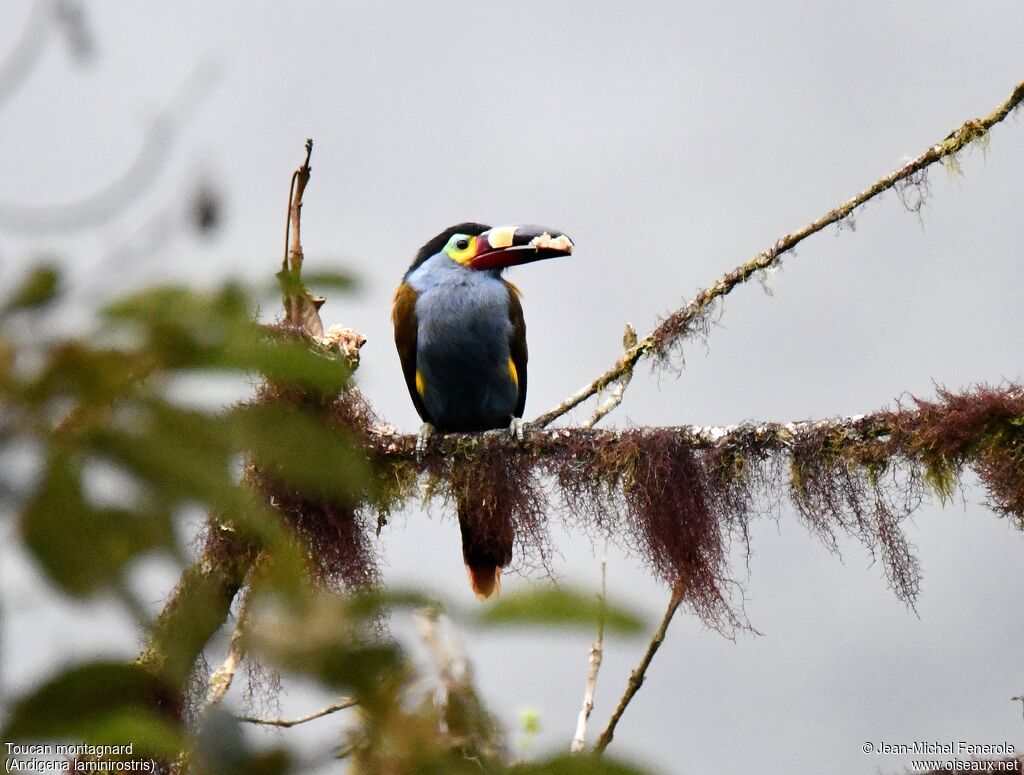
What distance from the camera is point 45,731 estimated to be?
71cm

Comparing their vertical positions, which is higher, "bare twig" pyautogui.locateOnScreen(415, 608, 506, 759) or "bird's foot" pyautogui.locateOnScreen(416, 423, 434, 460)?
"bird's foot" pyautogui.locateOnScreen(416, 423, 434, 460)

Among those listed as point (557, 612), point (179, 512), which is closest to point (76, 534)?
point (179, 512)

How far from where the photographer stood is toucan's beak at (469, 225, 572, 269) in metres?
4.63

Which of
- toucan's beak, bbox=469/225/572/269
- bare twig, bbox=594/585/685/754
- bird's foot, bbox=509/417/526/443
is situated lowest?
bare twig, bbox=594/585/685/754

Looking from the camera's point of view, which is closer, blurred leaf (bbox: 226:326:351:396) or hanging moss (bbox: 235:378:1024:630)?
blurred leaf (bbox: 226:326:351:396)

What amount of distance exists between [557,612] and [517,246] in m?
4.02

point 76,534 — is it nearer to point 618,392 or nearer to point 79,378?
point 79,378

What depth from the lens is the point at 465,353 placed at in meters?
4.60

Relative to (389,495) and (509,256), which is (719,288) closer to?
(509,256)

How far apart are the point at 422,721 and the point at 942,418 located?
3250 mm

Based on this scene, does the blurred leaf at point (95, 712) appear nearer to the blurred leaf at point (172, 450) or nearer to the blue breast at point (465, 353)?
the blurred leaf at point (172, 450)

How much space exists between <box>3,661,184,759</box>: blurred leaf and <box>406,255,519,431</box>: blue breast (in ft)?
12.6

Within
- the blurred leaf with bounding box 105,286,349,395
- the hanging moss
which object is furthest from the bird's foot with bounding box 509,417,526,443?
the blurred leaf with bounding box 105,286,349,395

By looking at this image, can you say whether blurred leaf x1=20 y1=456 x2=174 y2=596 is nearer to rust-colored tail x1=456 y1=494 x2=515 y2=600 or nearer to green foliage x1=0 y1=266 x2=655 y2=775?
green foliage x1=0 y1=266 x2=655 y2=775
